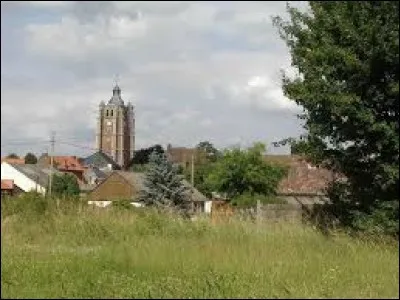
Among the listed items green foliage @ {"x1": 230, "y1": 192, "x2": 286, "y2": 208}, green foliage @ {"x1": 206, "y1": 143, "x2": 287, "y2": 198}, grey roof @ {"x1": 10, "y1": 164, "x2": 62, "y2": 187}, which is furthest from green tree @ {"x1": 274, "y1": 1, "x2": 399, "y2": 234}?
green foliage @ {"x1": 206, "y1": 143, "x2": 287, "y2": 198}

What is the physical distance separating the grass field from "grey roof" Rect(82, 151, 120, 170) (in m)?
44.6

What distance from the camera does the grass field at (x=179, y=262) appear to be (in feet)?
25.5

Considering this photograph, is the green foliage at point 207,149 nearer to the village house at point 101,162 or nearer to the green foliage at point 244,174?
the village house at point 101,162

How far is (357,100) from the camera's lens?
10773mm

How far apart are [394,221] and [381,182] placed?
119cm

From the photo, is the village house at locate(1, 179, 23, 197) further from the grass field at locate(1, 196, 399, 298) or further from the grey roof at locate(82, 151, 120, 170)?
the grey roof at locate(82, 151, 120, 170)

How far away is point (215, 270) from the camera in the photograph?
880 centimetres

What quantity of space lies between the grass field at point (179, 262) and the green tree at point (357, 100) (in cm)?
133

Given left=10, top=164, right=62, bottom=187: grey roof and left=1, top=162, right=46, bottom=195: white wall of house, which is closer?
left=1, top=162, right=46, bottom=195: white wall of house

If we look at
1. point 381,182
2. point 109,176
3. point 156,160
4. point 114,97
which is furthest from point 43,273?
point 109,176

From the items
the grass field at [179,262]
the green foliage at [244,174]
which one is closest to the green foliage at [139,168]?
the green foliage at [244,174]

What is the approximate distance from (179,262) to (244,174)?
146 ft

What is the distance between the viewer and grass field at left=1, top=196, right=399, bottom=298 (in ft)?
25.5

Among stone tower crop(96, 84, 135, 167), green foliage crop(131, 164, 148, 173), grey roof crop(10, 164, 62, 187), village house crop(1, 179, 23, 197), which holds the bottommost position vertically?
village house crop(1, 179, 23, 197)
